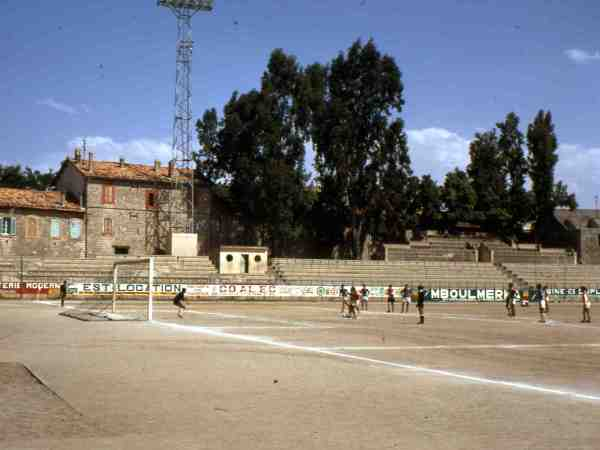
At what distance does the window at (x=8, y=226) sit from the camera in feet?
188

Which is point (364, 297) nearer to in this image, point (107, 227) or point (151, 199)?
point (151, 199)

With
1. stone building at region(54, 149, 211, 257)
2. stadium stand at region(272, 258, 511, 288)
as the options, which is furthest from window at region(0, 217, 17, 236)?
stadium stand at region(272, 258, 511, 288)

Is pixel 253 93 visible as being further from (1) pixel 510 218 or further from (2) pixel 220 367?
(2) pixel 220 367

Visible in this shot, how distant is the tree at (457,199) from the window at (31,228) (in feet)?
141

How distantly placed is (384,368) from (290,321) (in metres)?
16.5

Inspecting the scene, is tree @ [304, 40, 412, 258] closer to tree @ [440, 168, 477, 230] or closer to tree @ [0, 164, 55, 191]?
tree @ [440, 168, 477, 230]

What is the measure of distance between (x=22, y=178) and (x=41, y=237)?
92.0 feet

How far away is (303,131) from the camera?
228ft

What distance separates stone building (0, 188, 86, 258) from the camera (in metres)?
57.7

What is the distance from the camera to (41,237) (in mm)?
59312

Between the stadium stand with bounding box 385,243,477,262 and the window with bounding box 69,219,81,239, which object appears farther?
the stadium stand with bounding box 385,243,477,262

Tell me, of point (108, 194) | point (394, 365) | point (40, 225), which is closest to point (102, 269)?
point (40, 225)

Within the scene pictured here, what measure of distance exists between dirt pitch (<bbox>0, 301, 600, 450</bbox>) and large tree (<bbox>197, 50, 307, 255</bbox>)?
1636 inches

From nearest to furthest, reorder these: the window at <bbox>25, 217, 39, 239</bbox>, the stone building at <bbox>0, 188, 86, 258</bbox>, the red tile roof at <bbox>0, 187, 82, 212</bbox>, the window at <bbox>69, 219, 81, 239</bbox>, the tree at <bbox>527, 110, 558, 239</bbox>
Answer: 1. the stone building at <bbox>0, 188, 86, 258</bbox>
2. the red tile roof at <bbox>0, 187, 82, 212</bbox>
3. the window at <bbox>25, 217, 39, 239</bbox>
4. the window at <bbox>69, 219, 81, 239</bbox>
5. the tree at <bbox>527, 110, 558, 239</bbox>
